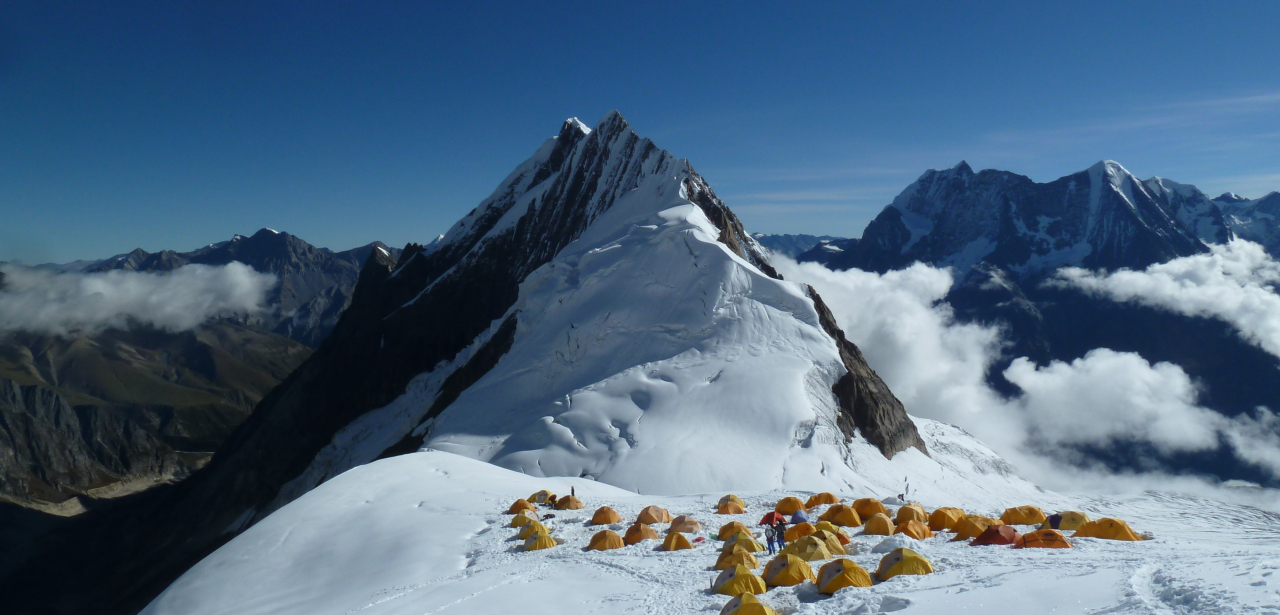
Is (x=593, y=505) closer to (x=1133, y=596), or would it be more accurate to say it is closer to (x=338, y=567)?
(x=338, y=567)

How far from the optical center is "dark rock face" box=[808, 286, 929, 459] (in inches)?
1877

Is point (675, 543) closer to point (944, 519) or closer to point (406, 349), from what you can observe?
point (944, 519)

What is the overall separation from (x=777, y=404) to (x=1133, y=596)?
98.5ft

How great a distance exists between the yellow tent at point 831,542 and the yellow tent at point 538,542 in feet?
30.2

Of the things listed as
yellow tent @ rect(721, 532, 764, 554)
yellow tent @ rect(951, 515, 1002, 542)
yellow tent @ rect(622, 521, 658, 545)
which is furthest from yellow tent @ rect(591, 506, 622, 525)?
yellow tent @ rect(951, 515, 1002, 542)

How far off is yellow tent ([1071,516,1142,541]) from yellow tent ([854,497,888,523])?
661cm

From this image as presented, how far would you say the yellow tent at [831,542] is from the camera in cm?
2094

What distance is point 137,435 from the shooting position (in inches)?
6954

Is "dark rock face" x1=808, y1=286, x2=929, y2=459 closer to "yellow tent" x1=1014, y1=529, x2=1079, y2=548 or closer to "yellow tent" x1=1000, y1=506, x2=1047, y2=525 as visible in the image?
"yellow tent" x1=1000, y1=506, x2=1047, y2=525

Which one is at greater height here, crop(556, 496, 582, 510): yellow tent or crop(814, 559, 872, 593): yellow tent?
crop(814, 559, 872, 593): yellow tent

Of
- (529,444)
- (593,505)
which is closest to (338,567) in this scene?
(593,505)

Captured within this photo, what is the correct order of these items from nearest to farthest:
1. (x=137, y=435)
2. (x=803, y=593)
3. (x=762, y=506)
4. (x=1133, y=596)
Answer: (x=1133, y=596) < (x=803, y=593) < (x=762, y=506) < (x=137, y=435)

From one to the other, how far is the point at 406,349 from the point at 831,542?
2933 inches

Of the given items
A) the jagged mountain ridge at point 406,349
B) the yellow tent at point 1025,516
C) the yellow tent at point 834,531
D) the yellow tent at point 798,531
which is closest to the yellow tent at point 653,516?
the yellow tent at point 798,531
